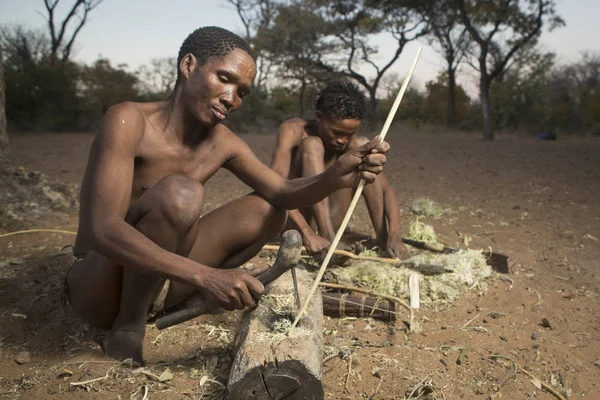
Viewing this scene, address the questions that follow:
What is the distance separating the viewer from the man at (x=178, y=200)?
1887 mm

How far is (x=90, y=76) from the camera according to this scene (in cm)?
1928

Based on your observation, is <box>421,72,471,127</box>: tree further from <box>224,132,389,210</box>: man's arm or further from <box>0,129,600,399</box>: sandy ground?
<box>224,132,389,210</box>: man's arm

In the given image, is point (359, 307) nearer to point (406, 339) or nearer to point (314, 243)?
point (406, 339)

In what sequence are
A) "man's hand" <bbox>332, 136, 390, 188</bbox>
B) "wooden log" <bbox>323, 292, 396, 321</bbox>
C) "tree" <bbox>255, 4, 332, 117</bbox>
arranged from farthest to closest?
"tree" <bbox>255, 4, 332, 117</bbox> < "wooden log" <bbox>323, 292, 396, 321</bbox> < "man's hand" <bbox>332, 136, 390, 188</bbox>

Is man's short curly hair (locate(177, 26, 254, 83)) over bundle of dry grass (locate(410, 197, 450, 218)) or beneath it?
over

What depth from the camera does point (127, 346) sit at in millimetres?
2170

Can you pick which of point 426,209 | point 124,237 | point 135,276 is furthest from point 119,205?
point 426,209

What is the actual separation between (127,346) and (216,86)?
1.13 metres

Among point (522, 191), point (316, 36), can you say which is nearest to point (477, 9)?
point (316, 36)

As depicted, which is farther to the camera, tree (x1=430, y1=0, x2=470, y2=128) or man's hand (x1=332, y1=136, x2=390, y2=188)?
tree (x1=430, y1=0, x2=470, y2=128)

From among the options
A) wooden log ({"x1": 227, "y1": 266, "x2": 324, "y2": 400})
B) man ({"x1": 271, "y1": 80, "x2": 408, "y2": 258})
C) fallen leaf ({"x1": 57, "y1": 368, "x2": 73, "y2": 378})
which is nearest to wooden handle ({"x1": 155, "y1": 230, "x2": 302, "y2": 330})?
wooden log ({"x1": 227, "y1": 266, "x2": 324, "y2": 400})

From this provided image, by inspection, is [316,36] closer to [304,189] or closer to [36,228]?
[36,228]

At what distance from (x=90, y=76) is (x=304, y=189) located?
19.0 meters

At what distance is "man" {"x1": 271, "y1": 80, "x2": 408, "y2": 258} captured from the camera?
3.58 metres
